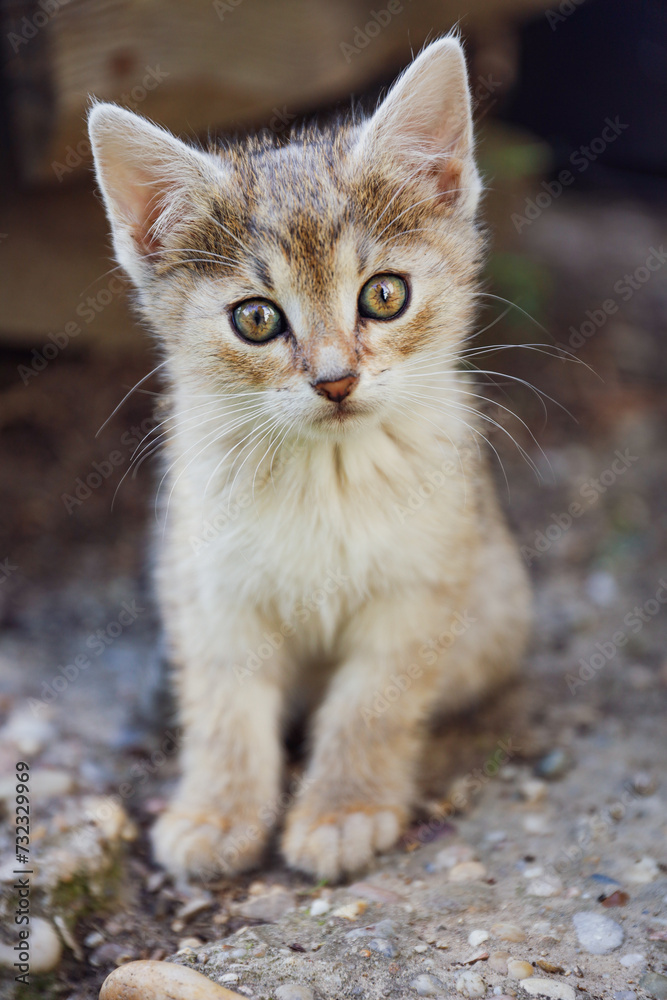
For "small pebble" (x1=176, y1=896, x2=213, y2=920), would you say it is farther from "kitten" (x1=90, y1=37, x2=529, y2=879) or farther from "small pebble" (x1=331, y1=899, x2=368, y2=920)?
"small pebble" (x1=331, y1=899, x2=368, y2=920)

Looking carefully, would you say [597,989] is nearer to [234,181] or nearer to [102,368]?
Result: [234,181]

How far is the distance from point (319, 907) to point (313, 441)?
51.6 inches

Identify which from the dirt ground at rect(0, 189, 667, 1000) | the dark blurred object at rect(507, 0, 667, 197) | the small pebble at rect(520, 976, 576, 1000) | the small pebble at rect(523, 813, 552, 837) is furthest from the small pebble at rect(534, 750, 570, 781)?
the dark blurred object at rect(507, 0, 667, 197)

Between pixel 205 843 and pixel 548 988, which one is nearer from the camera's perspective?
pixel 548 988

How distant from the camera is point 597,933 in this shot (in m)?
2.14

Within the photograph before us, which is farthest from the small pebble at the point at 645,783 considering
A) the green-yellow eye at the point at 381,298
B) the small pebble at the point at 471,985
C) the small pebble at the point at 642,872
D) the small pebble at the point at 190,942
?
the green-yellow eye at the point at 381,298

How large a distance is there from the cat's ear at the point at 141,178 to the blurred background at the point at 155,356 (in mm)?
892

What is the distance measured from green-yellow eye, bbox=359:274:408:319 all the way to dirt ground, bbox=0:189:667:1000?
1.63m

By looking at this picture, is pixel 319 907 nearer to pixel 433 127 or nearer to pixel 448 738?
pixel 448 738

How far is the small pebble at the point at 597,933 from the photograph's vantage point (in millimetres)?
2096

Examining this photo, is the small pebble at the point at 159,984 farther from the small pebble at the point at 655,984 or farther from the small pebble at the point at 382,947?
the small pebble at the point at 655,984

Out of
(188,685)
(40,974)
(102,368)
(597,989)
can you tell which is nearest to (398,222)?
(188,685)

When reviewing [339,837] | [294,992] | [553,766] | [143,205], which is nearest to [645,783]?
[553,766]

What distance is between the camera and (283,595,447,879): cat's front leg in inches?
104
